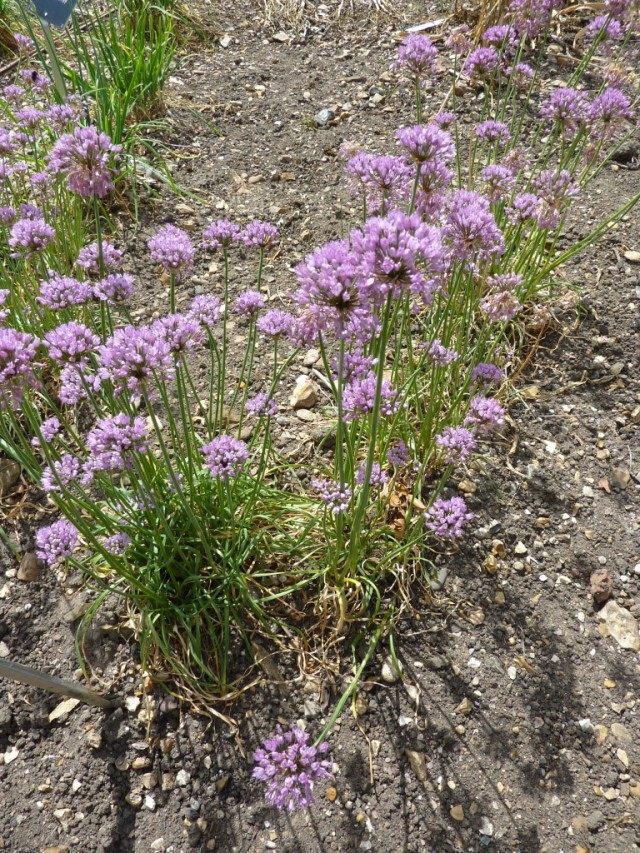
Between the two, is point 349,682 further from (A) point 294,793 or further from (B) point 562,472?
(B) point 562,472

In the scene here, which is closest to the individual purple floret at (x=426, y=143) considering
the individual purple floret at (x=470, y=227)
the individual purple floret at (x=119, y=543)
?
the individual purple floret at (x=470, y=227)

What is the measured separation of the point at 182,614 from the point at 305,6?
6281 millimetres

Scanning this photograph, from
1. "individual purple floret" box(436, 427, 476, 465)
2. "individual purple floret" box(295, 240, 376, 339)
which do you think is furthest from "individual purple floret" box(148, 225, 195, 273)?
"individual purple floret" box(436, 427, 476, 465)

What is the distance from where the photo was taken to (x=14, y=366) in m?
1.85

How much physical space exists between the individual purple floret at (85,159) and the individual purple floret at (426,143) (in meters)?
0.92

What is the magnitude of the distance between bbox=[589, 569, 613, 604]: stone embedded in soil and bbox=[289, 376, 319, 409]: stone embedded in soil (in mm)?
1588

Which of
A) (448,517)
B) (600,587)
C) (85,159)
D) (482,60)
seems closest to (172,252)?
(85,159)

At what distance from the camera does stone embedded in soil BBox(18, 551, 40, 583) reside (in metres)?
2.91

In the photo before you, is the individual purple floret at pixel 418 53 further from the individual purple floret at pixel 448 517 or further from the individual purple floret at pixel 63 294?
the individual purple floret at pixel 448 517

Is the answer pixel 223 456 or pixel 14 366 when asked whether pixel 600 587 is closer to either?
pixel 223 456

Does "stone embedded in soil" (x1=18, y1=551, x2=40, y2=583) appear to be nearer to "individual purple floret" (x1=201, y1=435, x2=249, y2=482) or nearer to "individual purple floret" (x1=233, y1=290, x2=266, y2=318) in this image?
"individual purple floret" (x1=201, y1=435, x2=249, y2=482)

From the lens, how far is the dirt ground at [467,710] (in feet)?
7.51

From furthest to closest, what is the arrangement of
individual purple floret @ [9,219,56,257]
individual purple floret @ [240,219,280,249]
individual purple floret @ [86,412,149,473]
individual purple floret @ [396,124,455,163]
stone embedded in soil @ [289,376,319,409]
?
1. stone embedded in soil @ [289,376,319,409]
2. individual purple floret @ [240,219,280,249]
3. individual purple floret @ [9,219,56,257]
4. individual purple floret @ [396,124,455,163]
5. individual purple floret @ [86,412,149,473]

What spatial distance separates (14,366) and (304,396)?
181 cm
